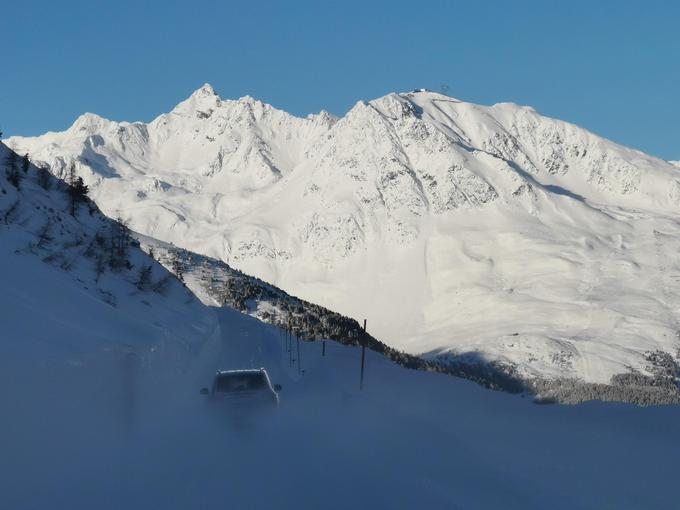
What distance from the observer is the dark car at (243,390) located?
19.3 m

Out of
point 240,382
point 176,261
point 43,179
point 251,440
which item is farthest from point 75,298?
point 176,261

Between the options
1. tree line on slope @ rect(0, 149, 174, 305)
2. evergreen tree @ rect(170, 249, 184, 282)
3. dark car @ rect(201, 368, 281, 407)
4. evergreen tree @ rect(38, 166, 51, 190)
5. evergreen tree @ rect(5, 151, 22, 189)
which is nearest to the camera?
dark car @ rect(201, 368, 281, 407)

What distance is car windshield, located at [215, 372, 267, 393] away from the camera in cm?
1995

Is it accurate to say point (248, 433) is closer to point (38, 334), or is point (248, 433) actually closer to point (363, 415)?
point (38, 334)

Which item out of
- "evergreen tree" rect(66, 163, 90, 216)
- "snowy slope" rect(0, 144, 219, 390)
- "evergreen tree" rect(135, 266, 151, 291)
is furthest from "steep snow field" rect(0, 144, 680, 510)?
"evergreen tree" rect(66, 163, 90, 216)

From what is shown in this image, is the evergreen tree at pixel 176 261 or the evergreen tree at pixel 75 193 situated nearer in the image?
the evergreen tree at pixel 75 193

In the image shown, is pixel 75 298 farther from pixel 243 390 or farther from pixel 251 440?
pixel 251 440

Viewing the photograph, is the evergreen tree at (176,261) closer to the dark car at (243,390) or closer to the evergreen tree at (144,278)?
the evergreen tree at (144,278)

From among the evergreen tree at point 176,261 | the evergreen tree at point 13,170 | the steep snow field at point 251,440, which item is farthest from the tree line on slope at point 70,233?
the evergreen tree at point 176,261

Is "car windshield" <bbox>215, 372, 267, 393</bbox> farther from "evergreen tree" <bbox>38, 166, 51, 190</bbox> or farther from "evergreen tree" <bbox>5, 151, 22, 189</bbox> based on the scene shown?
"evergreen tree" <bbox>38, 166, 51, 190</bbox>

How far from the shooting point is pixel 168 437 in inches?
675

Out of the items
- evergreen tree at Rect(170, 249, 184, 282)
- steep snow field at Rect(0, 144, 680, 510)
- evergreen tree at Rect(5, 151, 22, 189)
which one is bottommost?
steep snow field at Rect(0, 144, 680, 510)

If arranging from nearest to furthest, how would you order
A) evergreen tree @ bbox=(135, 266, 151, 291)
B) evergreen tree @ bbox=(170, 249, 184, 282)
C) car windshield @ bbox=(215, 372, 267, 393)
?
car windshield @ bbox=(215, 372, 267, 393)
evergreen tree @ bbox=(135, 266, 151, 291)
evergreen tree @ bbox=(170, 249, 184, 282)

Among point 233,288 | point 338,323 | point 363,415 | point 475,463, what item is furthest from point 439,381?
point 338,323
